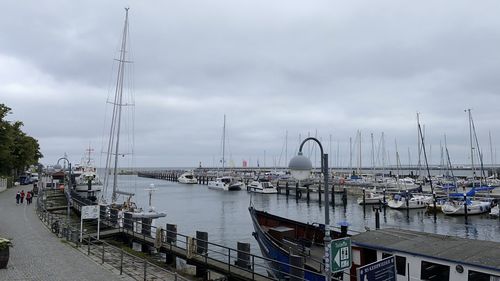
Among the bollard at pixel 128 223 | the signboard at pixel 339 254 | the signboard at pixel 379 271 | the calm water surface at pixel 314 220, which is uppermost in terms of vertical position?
the signboard at pixel 339 254

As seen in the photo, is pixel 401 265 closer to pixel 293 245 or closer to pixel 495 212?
pixel 293 245

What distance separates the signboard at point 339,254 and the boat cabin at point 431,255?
6071 millimetres

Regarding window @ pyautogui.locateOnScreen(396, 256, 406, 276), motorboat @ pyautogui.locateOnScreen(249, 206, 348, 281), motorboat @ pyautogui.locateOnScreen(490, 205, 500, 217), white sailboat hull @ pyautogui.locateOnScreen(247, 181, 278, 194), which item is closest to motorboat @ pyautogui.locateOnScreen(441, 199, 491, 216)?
motorboat @ pyautogui.locateOnScreen(490, 205, 500, 217)

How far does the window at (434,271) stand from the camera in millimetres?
13898

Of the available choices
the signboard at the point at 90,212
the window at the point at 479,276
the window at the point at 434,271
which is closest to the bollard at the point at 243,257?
the window at the point at 434,271

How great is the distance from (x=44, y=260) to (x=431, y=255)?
16.4 metres

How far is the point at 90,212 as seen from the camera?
24266mm

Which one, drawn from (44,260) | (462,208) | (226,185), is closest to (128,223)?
(44,260)

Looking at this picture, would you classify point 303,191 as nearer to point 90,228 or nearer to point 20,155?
point 20,155

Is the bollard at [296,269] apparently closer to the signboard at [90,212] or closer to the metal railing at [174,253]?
the metal railing at [174,253]

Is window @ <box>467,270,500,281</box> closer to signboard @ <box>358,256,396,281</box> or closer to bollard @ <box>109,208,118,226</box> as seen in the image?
signboard @ <box>358,256,396,281</box>

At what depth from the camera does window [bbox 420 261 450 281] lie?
13.9 metres

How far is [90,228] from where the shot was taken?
98.8 ft

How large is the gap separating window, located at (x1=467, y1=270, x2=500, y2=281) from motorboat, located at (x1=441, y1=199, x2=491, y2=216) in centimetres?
4764
